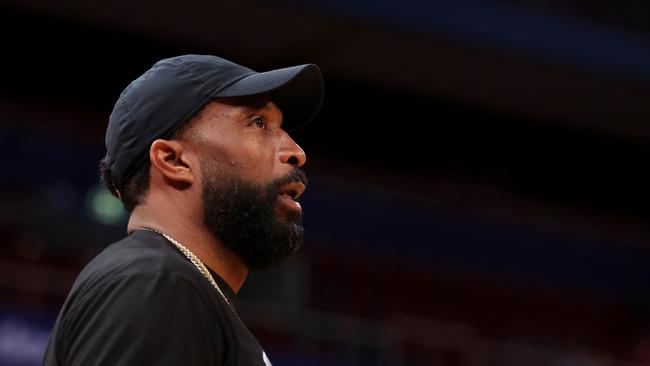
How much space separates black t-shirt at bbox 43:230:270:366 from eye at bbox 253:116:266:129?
0.29 m

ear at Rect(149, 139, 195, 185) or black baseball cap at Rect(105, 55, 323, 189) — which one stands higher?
black baseball cap at Rect(105, 55, 323, 189)

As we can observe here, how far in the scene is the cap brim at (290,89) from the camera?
5.49ft

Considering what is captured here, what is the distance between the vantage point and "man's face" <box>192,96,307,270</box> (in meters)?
1.65

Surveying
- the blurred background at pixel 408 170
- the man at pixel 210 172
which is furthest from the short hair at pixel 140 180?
the blurred background at pixel 408 170

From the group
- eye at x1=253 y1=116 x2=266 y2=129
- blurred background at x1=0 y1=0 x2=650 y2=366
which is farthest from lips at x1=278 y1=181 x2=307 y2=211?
blurred background at x1=0 y1=0 x2=650 y2=366

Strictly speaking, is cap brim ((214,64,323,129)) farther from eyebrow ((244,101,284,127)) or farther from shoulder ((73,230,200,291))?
shoulder ((73,230,200,291))

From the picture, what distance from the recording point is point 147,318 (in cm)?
134

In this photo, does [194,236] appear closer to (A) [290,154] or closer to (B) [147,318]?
(A) [290,154]

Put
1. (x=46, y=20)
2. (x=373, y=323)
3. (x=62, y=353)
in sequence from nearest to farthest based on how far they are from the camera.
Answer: (x=62, y=353) < (x=373, y=323) < (x=46, y=20)

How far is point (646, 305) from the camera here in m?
8.95

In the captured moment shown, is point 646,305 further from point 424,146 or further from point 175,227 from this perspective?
point 175,227

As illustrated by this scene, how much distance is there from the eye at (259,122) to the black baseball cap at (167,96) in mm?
60

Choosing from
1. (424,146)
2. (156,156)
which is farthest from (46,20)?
(156,156)

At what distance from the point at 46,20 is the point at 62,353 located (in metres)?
6.73
